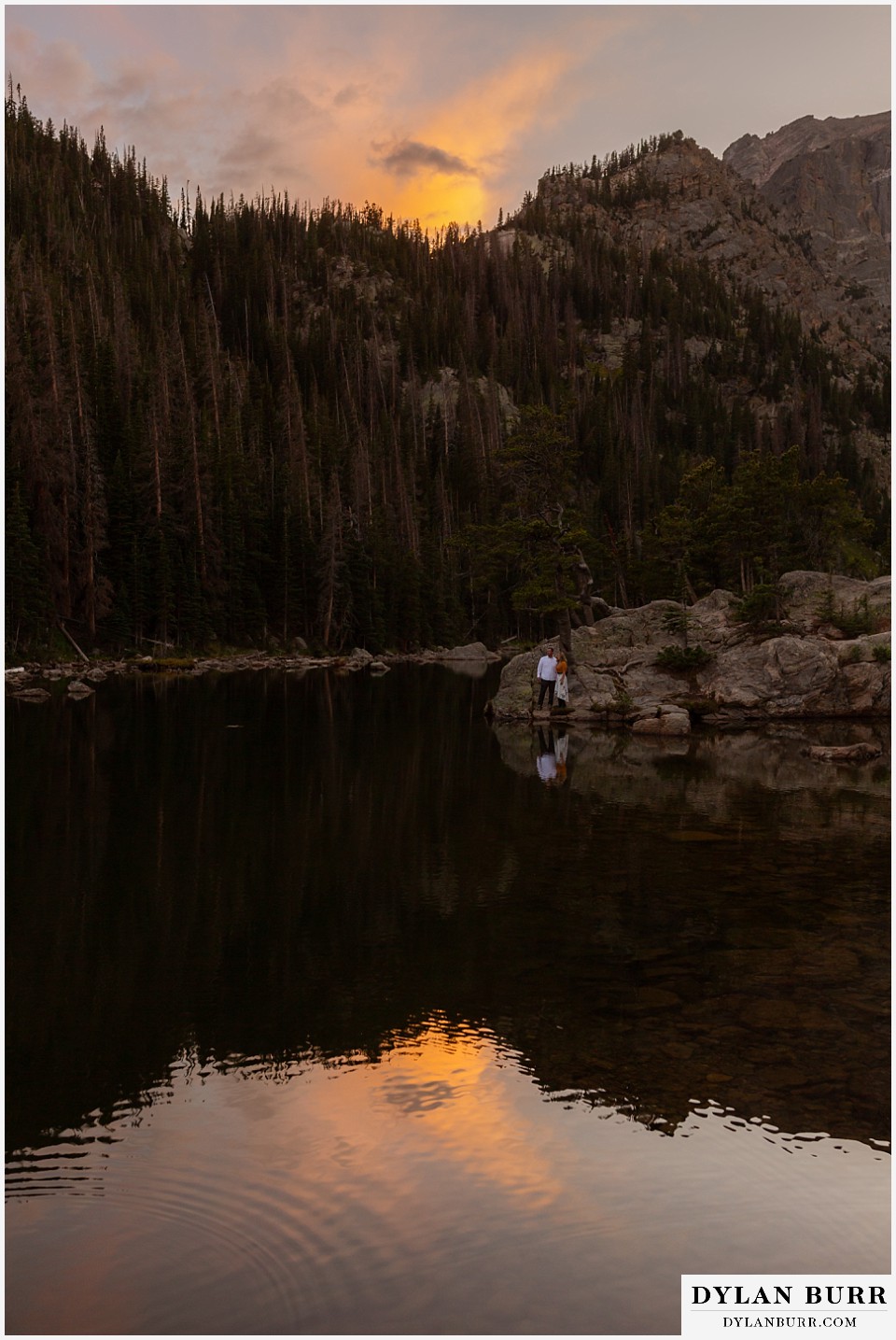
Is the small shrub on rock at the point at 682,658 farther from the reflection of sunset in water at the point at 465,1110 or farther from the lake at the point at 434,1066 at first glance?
the reflection of sunset in water at the point at 465,1110

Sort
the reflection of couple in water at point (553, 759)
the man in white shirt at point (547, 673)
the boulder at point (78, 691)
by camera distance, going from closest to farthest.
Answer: the reflection of couple in water at point (553, 759) → the man in white shirt at point (547, 673) → the boulder at point (78, 691)

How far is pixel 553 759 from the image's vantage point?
2567cm

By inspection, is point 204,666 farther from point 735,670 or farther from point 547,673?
point 735,670

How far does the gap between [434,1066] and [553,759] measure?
18.0 m

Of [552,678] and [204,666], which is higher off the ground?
[204,666]

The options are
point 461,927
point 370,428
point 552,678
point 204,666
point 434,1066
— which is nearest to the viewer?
point 434,1066

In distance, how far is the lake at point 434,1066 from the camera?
17.7 ft

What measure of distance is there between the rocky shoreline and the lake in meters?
31.0

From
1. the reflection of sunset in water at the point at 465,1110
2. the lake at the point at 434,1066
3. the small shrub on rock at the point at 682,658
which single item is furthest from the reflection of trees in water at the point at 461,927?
the small shrub on rock at the point at 682,658

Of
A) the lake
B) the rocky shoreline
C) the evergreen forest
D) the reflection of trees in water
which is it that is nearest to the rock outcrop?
the evergreen forest

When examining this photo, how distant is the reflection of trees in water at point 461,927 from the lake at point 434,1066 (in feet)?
0.17

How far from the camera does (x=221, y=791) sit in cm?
1969

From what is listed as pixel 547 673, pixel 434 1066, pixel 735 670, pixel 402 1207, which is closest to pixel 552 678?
pixel 547 673

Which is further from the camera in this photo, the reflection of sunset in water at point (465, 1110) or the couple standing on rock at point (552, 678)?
the couple standing on rock at point (552, 678)
